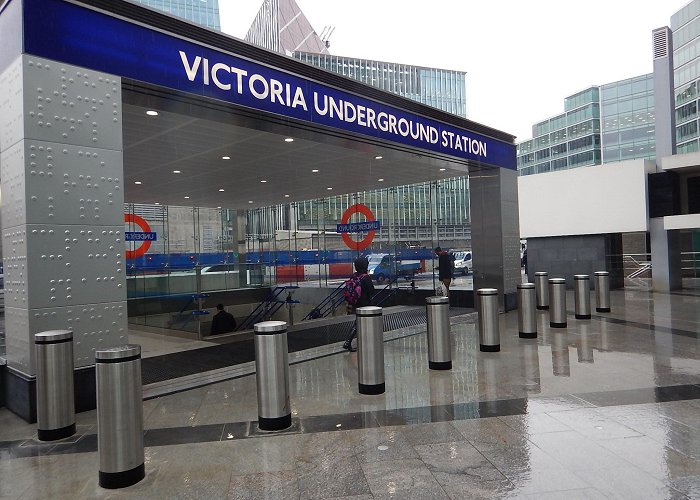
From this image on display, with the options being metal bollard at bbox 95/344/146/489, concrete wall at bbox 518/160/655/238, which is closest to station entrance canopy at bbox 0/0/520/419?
metal bollard at bbox 95/344/146/489

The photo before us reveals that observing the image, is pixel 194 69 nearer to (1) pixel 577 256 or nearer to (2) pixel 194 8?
(1) pixel 577 256

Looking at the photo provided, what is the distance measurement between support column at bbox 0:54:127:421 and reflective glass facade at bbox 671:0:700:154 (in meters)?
51.7

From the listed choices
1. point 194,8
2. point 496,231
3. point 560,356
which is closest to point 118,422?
point 560,356

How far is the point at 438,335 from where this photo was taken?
6953 millimetres

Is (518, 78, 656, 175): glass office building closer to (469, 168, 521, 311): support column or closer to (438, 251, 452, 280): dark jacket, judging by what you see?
(469, 168, 521, 311): support column

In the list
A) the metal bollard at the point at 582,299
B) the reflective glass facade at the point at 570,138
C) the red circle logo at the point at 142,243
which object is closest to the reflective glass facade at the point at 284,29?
the reflective glass facade at the point at 570,138

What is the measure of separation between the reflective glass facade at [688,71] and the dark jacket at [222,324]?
4801cm

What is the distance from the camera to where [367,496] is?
3.41m

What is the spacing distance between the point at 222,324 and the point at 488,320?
20.9 feet

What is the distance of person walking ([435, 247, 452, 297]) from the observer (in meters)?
13.2

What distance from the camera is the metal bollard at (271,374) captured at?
473cm

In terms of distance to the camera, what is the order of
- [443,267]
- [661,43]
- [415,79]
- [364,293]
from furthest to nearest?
[415,79] < [661,43] < [443,267] < [364,293]

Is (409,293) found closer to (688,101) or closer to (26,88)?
(26,88)

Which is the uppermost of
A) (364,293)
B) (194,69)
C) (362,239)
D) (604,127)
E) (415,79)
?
(415,79)
